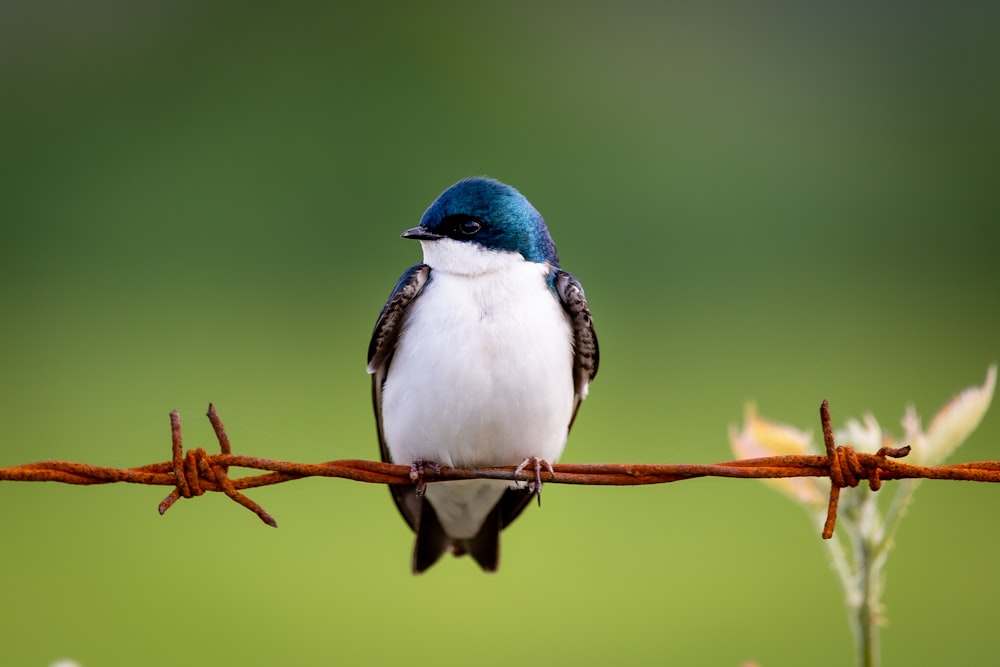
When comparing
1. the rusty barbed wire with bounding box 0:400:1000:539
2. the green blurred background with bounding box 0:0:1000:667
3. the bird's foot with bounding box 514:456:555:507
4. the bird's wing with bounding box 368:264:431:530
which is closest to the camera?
the rusty barbed wire with bounding box 0:400:1000:539

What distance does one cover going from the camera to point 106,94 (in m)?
11.4

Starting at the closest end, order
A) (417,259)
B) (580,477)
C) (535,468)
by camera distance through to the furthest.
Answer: (580,477) → (535,468) → (417,259)

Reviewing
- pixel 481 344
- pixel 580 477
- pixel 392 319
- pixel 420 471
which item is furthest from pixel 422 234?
pixel 580 477

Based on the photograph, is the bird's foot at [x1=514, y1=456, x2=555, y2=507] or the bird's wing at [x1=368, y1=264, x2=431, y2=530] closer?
the bird's foot at [x1=514, y1=456, x2=555, y2=507]

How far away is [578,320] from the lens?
3.04m

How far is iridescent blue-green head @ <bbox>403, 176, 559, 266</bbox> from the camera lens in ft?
10.0

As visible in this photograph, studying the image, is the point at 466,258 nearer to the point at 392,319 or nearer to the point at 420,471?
the point at 392,319

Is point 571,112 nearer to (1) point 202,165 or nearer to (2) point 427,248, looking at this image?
(1) point 202,165

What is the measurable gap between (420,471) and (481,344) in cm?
32

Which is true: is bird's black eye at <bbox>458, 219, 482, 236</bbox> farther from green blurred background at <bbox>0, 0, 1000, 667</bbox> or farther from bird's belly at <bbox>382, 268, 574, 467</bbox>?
green blurred background at <bbox>0, 0, 1000, 667</bbox>

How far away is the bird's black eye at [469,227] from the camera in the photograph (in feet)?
10.0

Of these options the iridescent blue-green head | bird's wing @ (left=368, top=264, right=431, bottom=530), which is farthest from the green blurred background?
the iridescent blue-green head

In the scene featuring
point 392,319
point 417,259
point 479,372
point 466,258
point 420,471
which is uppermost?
point 417,259

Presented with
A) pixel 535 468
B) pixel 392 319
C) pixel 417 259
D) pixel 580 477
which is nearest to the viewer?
pixel 580 477
